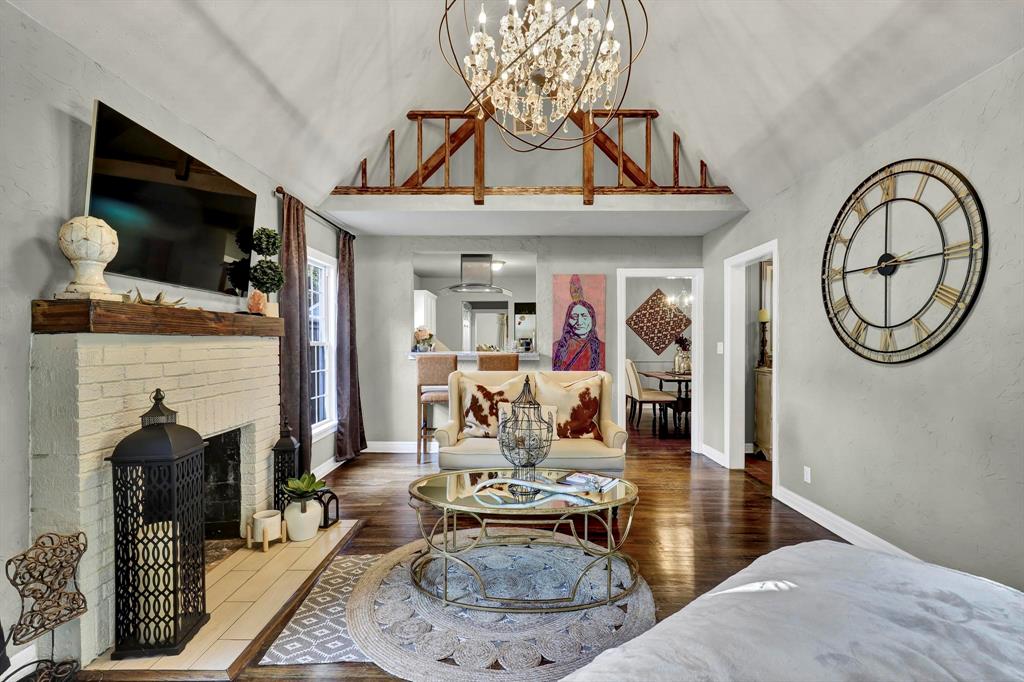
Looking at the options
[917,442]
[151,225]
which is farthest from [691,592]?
[151,225]

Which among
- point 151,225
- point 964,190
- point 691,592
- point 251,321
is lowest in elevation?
point 691,592

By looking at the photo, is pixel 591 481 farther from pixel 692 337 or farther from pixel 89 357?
pixel 692 337

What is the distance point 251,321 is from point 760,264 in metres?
4.93

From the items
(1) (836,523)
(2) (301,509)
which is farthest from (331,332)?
(1) (836,523)

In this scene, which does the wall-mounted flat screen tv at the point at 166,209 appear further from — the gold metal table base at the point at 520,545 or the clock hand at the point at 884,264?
the clock hand at the point at 884,264

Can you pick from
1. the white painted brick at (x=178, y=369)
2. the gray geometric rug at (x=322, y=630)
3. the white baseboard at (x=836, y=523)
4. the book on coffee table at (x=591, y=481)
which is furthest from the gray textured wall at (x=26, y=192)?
the white baseboard at (x=836, y=523)

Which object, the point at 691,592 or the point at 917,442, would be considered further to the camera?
the point at 917,442

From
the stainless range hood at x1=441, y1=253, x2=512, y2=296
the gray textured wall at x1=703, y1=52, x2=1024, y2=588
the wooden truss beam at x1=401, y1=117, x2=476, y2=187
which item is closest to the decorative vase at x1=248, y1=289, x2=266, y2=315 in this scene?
the wooden truss beam at x1=401, y1=117, x2=476, y2=187

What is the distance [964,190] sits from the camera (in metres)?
2.46

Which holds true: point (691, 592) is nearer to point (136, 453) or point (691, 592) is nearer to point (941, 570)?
point (941, 570)

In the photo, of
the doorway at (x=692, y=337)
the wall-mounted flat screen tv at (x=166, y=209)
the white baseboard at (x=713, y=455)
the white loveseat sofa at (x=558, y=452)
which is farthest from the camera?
the doorway at (x=692, y=337)

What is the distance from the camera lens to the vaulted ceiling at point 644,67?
7.49ft

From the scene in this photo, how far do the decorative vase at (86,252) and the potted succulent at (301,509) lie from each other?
152 centimetres

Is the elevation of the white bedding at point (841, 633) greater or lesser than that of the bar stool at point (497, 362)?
lesser
